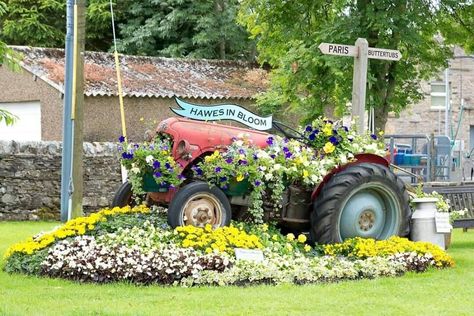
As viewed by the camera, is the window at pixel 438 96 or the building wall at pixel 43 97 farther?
the window at pixel 438 96

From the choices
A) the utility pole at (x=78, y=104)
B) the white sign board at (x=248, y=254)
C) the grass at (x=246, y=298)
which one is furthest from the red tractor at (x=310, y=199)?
the utility pole at (x=78, y=104)

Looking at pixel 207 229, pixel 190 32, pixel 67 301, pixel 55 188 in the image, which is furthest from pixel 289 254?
pixel 190 32

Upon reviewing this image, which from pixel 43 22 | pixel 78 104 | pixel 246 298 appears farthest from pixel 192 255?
pixel 43 22

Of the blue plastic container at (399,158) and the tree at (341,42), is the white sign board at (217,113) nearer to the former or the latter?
the tree at (341,42)

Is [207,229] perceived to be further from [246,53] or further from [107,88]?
[246,53]

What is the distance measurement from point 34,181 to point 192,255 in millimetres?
11289

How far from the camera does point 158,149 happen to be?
38.1 feet

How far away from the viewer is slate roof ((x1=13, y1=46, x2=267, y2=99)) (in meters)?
29.9

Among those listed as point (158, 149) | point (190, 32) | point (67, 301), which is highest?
point (190, 32)

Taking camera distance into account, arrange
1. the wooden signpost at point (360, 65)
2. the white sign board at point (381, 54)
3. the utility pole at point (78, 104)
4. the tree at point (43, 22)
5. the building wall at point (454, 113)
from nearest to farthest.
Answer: the wooden signpost at point (360, 65) → the white sign board at point (381, 54) → the utility pole at point (78, 104) → the tree at point (43, 22) → the building wall at point (454, 113)

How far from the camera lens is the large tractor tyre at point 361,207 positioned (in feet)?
40.2

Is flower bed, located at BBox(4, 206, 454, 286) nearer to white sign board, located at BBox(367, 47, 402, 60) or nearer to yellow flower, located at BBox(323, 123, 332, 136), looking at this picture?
yellow flower, located at BBox(323, 123, 332, 136)

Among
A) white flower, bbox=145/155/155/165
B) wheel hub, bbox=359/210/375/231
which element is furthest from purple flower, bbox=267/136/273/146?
white flower, bbox=145/155/155/165

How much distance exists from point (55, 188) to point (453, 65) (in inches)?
1129
